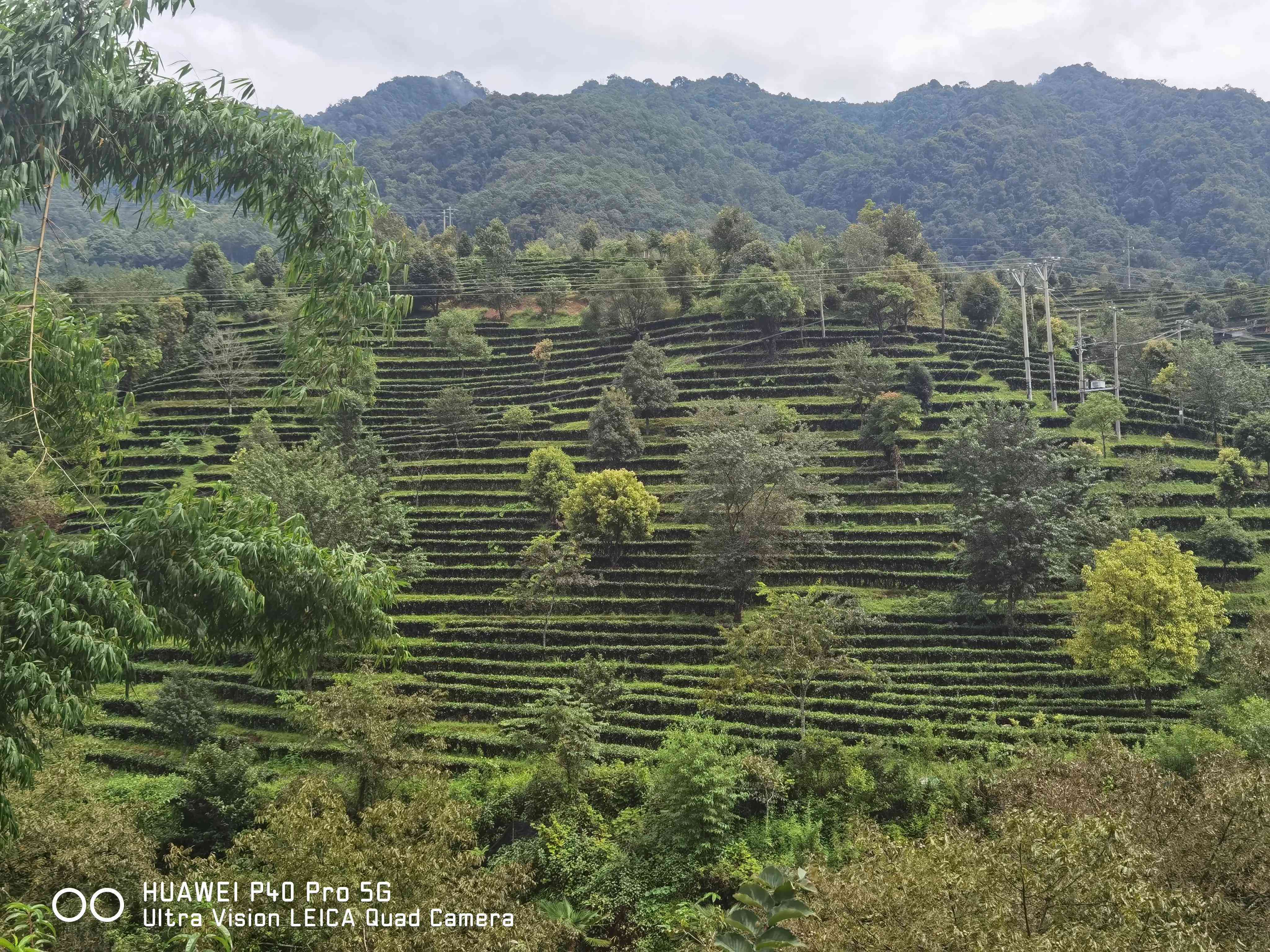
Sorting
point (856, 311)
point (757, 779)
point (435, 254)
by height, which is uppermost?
point (435, 254)

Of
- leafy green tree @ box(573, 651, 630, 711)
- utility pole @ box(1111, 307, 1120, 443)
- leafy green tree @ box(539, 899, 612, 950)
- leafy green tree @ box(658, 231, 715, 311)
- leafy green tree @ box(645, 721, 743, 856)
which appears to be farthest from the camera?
leafy green tree @ box(658, 231, 715, 311)

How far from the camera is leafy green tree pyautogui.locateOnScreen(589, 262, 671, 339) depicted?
6272cm

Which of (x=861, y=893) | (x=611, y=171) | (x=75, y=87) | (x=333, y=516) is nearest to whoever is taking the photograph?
(x=75, y=87)

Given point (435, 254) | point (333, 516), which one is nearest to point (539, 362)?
point (435, 254)

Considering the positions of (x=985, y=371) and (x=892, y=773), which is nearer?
(x=892, y=773)

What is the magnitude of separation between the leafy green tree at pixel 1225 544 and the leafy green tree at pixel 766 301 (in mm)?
26226

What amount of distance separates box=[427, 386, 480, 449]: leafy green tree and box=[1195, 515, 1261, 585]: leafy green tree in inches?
1320

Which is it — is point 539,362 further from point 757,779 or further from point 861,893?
point 861,893

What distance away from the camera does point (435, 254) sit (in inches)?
2872

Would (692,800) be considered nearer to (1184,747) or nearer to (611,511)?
(1184,747)

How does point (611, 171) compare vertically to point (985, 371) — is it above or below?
above

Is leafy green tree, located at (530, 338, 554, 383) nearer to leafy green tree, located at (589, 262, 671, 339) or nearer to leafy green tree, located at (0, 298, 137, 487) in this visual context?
leafy green tree, located at (589, 262, 671, 339)

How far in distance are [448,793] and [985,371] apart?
4238 cm

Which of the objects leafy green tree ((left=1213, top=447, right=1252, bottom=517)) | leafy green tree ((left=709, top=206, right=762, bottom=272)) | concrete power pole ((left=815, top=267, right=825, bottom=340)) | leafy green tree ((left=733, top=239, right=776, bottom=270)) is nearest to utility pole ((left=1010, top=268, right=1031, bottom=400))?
concrete power pole ((left=815, top=267, right=825, bottom=340))
